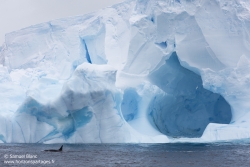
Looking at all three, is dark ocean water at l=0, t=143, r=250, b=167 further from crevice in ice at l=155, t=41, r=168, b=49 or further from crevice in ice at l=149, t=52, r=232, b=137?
crevice in ice at l=155, t=41, r=168, b=49

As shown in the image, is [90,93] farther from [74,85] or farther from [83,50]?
[83,50]

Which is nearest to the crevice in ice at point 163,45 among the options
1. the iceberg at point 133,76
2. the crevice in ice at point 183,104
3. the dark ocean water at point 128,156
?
the iceberg at point 133,76

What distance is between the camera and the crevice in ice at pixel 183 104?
19.1 meters

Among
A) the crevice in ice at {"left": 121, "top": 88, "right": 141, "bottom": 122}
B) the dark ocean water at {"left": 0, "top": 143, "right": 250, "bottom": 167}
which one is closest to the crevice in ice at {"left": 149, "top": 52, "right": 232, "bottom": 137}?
the crevice in ice at {"left": 121, "top": 88, "right": 141, "bottom": 122}

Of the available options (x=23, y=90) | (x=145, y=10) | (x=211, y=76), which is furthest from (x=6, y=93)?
(x=211, y=76)

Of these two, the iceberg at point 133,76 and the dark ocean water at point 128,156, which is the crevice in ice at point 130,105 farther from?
the dark ocean water at point 128,156

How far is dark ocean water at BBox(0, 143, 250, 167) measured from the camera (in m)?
10.8

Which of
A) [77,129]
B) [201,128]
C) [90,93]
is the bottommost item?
[201,128]

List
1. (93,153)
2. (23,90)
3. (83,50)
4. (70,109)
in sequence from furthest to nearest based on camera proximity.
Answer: (83,50) < (23,90) < (70,109) < (93,153)

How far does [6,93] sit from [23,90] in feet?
2.74

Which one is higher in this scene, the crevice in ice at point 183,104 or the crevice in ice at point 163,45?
the crevice in ice at point 163,45

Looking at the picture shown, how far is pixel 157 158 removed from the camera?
1189cm

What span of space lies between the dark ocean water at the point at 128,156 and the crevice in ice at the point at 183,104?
15.4ft

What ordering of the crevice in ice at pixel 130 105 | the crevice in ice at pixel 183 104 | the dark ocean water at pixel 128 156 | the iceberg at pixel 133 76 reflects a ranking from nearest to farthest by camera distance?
the dark ocean water at pixel 128 156 < the iceberg at pixel 133 76 < the crevice in ice at pixel 130 105 < the crevice in ice at pixel 183 104
